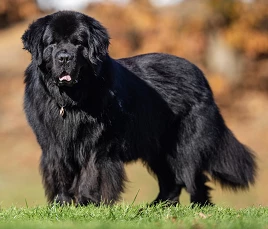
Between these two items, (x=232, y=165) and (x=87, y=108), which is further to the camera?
(x=232, y=165)

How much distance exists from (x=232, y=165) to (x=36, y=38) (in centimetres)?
326

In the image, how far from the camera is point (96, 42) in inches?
273

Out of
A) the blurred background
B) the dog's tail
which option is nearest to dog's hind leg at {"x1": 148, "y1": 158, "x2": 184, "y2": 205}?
the dog's tail

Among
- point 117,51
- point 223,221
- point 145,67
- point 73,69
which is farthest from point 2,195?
point 223,221

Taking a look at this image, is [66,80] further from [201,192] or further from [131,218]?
[201,192]

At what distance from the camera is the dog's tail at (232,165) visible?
859 centimetres

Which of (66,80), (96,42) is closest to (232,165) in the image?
(96,42)

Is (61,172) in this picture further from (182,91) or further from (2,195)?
(2,195)

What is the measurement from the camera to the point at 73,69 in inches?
264

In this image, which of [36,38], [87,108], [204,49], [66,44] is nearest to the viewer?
[66,44]

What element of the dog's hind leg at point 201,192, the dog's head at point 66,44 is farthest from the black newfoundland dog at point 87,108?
the dog's hind leg at point 201,192

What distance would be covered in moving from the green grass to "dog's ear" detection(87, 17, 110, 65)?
5.54 ft

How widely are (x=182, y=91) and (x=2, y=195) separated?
10118 mm

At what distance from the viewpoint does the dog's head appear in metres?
6.75
